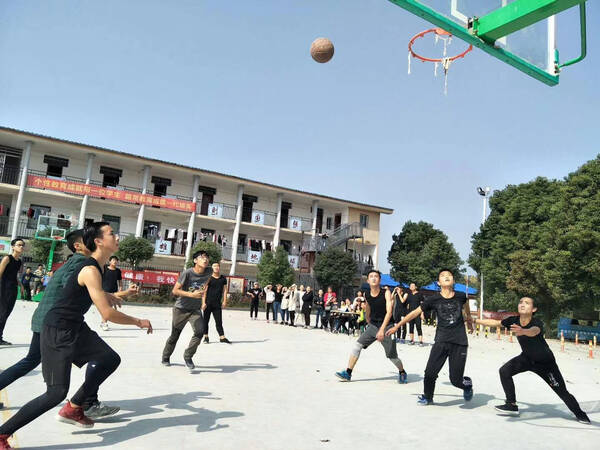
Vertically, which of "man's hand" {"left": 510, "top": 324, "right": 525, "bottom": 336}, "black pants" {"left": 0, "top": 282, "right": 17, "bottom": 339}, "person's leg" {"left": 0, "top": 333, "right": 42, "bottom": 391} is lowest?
"person's leg" {"left": 0, "top": 333, "right": 42, "bottom": 391}

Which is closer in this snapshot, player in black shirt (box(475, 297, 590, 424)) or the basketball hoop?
player in black shirt (box(475, 297, 590, 424))

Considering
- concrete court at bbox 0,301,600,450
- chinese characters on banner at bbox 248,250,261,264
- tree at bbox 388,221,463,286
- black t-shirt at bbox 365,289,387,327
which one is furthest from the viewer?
tree at bbox 388,221,463,286

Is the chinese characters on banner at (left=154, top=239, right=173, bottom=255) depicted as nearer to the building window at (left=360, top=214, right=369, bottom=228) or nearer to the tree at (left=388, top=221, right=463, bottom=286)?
the building window at (left=360, top=214, right=369, bottom=228)

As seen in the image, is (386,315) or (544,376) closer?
(544,376)

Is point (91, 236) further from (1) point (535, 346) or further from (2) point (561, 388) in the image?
(2) point (561, 388)

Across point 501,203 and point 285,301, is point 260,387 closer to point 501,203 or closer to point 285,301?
point 285,301

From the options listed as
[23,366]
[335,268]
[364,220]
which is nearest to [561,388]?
[23,366]

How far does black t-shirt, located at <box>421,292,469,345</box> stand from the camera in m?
6.11

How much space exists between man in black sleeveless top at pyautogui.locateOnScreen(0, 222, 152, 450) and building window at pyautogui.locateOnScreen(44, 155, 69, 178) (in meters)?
31.9

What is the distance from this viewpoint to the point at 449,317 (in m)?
6.22

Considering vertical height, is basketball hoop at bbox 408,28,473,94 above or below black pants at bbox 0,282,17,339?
above

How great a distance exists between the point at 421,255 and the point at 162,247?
23.0 metres

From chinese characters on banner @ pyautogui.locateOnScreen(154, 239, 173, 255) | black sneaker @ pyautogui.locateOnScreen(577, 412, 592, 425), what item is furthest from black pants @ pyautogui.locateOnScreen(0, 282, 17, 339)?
chinese characters on banner @ pyautogui.locateOnScreen(154, 239, 173, 255)

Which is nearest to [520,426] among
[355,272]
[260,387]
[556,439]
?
[556,439]
